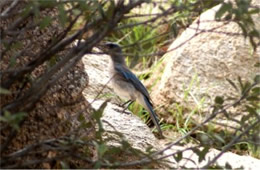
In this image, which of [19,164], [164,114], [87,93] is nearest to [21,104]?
[19,164]

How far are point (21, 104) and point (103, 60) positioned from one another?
4559 mm

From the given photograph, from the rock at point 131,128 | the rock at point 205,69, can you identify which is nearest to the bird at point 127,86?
the rock at point 131,128

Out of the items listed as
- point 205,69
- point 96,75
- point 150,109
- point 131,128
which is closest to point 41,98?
point 131,128

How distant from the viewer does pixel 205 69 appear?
7.89 m

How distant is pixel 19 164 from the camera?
136 inches

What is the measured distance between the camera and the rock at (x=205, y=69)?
7.70m

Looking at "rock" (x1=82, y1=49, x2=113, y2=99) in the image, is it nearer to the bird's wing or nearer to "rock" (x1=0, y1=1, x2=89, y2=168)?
the bird's wing

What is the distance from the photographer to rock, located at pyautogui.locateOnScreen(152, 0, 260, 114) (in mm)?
7699

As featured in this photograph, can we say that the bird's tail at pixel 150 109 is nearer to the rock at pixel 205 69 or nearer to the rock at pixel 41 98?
the rock at pixel 205 69

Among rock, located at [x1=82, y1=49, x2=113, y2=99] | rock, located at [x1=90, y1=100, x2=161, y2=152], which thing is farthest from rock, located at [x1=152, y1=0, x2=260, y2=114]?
rock, located at [x1=90, y1=100, x2=161, y2=152]

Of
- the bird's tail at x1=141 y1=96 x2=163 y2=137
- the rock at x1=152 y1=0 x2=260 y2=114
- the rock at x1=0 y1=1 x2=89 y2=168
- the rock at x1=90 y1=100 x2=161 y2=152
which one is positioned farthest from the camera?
the rock at x1=152 y1=0 x2=260 y2=114

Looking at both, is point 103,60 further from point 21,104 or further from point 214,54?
point 21,104

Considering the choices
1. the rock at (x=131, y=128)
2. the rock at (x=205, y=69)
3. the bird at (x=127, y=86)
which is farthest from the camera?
the rock at (x=205, y=69)

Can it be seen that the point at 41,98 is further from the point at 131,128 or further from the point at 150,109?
the point at 150,109
